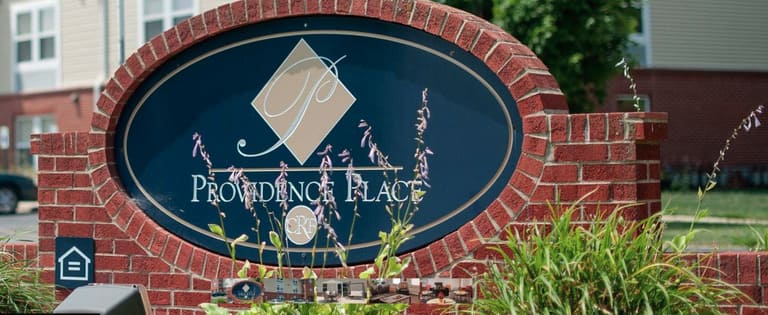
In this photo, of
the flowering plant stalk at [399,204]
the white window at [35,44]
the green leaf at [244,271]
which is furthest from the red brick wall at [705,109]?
the green leaf at [244,271]

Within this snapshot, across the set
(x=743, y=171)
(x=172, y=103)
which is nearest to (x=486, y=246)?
(x=172, y=103)

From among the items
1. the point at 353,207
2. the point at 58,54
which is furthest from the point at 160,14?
the point at 353,207

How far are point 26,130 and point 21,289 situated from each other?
85.0 ft

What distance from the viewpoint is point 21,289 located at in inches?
221

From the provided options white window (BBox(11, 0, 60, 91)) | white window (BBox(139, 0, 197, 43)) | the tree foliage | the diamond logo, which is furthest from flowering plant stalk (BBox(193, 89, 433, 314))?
white window (BBox(11, 0, 60, 91))

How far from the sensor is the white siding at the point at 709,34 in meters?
27.3

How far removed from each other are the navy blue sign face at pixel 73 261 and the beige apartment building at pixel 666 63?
20094 mm

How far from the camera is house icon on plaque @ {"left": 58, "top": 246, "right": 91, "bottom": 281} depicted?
6254mm

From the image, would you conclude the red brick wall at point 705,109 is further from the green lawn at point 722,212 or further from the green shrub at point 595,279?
the green shrub at point 595,279

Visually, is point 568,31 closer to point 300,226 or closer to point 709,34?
point 300,226

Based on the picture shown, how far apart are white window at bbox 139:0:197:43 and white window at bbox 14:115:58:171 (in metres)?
4.49

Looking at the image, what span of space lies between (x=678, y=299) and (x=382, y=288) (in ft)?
4.96

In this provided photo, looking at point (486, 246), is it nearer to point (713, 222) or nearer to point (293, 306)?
point (293, 306)

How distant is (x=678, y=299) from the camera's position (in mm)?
4512
